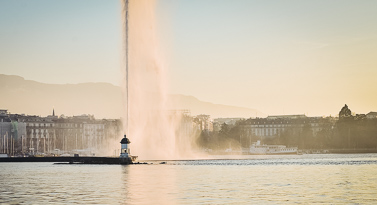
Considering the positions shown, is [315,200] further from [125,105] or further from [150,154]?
[150,154]

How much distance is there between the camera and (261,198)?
39.4m

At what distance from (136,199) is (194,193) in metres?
5.27

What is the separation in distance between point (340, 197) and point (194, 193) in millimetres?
9449

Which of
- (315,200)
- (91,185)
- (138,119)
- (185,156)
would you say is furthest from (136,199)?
(185,156)

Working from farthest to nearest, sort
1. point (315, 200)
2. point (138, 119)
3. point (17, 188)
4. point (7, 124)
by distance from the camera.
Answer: point (7, 124)
point (138, 119)
point (17, 188)
point (315, 200)

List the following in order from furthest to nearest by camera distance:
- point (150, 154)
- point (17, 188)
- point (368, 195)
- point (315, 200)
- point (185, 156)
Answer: point (185, 156) < point (150, 154) < point (17, 188) < point (368, 195) < point (315, 200)

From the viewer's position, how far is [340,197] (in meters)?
39.7

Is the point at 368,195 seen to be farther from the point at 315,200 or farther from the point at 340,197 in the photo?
the point at 315,200

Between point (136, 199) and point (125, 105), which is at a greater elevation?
point (125, 105)

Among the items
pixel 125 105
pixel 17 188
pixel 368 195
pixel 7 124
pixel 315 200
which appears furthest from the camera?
pixel 7 124

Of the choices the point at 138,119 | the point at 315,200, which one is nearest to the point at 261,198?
the point at 315,200

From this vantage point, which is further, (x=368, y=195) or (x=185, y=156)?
(x=185, y=156)

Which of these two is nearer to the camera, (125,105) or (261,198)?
(261,198)

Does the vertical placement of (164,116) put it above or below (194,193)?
above
